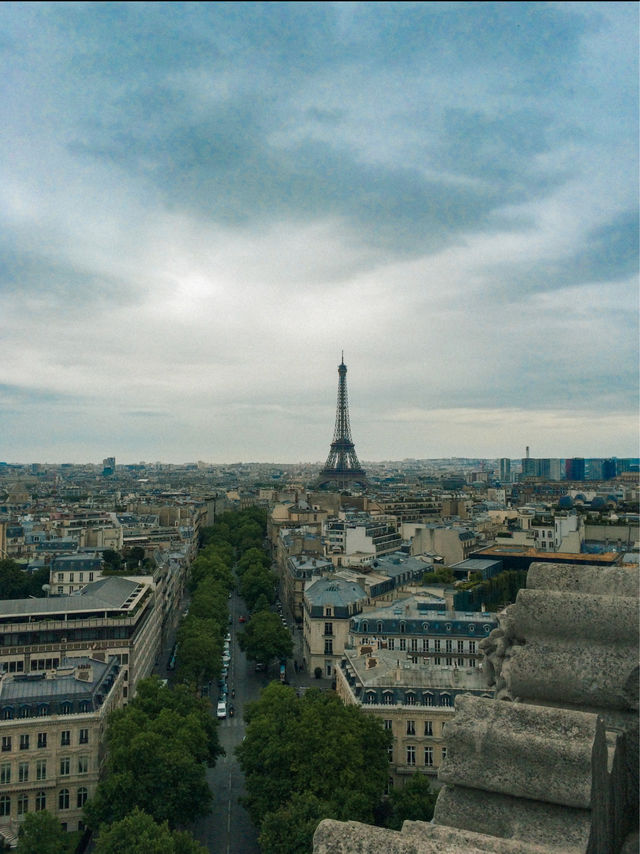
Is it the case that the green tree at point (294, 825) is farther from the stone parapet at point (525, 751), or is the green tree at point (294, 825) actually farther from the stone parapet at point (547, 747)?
the stone parapet at point (525, 751)

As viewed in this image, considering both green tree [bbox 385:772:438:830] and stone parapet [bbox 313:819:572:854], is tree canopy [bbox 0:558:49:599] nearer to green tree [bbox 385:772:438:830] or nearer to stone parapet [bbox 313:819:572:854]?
green tree [bbox 385:772:438:830]

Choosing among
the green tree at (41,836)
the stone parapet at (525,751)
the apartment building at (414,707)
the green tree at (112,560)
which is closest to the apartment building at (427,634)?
the apartment building at (414,707)

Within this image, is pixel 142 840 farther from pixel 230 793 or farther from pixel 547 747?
pixel 547 747

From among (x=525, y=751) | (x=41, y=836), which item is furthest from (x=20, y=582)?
(x=525, y=751)

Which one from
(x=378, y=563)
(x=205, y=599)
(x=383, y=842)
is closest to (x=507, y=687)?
(x=383, y=842)

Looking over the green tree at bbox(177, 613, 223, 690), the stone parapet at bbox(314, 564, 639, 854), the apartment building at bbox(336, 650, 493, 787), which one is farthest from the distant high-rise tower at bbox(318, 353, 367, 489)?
the stone parapet at bbox(314, 564, 639, 854)

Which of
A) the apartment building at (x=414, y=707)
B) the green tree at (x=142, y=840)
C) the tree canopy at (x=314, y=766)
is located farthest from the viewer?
the apartment building at (x=414, y=707)

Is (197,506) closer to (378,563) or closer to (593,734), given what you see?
(378,563)

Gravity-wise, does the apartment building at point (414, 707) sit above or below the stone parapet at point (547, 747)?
below
